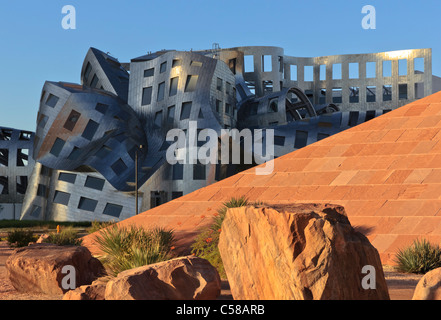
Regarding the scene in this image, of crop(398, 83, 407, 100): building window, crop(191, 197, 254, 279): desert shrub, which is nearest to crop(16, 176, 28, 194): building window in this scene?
crop(398, 83, 407, 100): building window

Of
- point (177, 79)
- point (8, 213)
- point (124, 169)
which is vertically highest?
point (177, 79)

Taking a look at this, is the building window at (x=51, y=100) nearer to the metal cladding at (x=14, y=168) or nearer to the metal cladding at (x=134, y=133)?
the metal cladding at (x=134, y=133)

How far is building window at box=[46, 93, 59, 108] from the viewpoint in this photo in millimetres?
54059

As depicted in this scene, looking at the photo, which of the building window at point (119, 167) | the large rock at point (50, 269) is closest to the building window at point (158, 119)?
the building window at point (119, 167)

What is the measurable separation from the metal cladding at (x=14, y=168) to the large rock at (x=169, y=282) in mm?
59806

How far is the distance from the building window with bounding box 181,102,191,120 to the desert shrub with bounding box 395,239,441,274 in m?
40.0

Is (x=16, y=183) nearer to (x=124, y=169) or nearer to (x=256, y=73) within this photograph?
(x=124, y=169)

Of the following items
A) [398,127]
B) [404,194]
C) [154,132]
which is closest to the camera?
[404,194]

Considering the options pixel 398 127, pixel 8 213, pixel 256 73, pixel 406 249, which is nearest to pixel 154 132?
pixel 8 213

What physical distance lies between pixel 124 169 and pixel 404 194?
122 ft

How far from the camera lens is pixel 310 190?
20.3 metres

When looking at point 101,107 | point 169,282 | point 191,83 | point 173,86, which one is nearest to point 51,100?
point 101,107

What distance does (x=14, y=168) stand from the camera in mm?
65750

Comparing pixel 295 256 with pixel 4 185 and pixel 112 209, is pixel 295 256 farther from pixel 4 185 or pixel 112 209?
pixel 4 185
